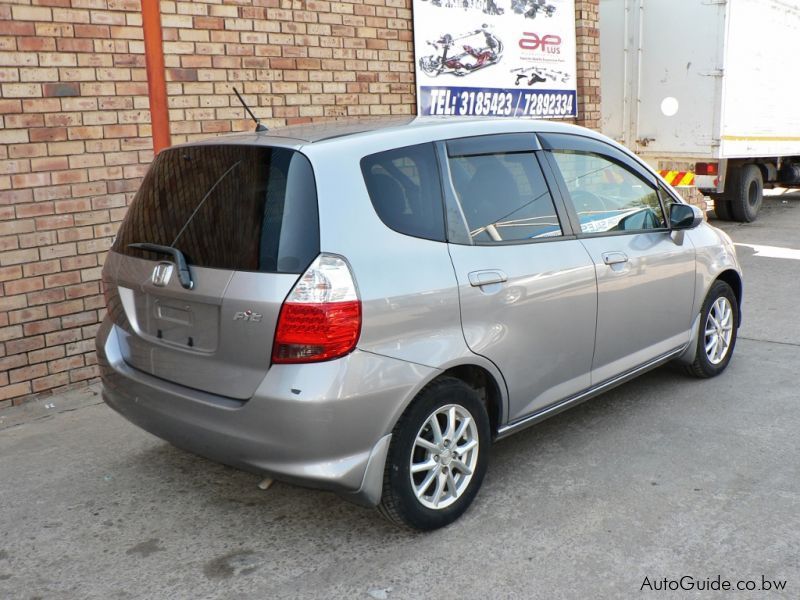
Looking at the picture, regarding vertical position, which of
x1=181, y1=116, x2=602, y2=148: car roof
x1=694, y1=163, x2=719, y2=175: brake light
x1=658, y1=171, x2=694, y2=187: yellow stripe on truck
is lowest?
x1=658, y1=171, x2=694, y2=187: yellow stripe on truck

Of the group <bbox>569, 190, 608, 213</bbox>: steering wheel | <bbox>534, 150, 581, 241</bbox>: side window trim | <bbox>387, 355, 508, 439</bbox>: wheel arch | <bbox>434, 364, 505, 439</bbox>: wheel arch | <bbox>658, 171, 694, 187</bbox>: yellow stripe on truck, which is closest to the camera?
<bbox>387, 355, 508, 439</bbox>: wheel arch

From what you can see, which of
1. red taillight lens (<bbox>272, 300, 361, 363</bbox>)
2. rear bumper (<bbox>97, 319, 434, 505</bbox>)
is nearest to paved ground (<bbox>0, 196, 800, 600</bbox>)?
rear bumper (<bbox>97, 319, 434, 505</bbox>)

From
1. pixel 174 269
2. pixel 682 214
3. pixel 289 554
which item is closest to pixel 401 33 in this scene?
pixel 682 214

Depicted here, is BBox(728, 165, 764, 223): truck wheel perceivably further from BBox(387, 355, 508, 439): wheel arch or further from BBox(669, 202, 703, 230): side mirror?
BBox(387, 355, 508, 439): wheel arch

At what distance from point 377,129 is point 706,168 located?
388 inches

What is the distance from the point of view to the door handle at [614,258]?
431 centimetres

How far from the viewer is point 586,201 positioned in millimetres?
4367

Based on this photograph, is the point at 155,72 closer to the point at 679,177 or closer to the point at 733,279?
the point at 733,279

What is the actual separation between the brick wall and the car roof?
204 cm

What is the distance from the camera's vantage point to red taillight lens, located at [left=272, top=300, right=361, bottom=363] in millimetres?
3096

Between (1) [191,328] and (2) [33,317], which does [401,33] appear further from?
(1) [191,328]

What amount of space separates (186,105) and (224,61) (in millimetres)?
463

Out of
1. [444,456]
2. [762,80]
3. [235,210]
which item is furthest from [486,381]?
[762,80]

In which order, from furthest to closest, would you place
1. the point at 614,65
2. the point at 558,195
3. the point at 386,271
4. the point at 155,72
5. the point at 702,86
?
the point at 614,65 < the point at 702,86 < the point at 155,72 < the point at 558,195 < the point at 386,271
